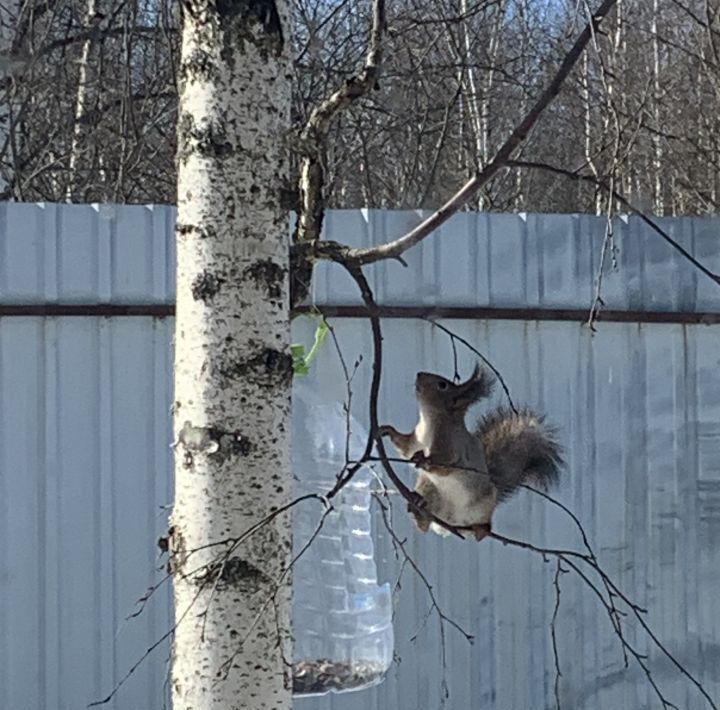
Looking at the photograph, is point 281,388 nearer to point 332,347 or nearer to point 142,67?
point 332,347

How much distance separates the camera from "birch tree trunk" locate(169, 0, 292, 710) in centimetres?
189

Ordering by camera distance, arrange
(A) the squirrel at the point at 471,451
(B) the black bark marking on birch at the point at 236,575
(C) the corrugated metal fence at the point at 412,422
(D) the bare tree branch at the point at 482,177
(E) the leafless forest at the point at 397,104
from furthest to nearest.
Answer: (E) the leafless forest at the point at 397,104 < (C) the corrugated metal fence at the point at 412,422 < (A) the squirrel at the point at 471,451 < (D) the bare tree branch at the point at 482,177 < (B) the black bark marking on birch at the point at 236,575

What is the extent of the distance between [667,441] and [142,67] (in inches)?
159

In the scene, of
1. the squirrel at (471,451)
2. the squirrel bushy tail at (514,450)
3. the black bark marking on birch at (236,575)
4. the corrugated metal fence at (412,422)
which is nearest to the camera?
the black bark marking on birch at (236,575)

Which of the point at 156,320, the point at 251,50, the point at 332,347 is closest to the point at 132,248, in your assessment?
the point at 156,320

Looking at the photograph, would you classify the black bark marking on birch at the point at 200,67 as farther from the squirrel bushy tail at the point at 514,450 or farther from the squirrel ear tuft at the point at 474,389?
the squirrel bushy tail at the point at 514,450

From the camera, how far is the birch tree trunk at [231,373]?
1.89 metres

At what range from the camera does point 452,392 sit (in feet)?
10.4

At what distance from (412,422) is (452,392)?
1.50m

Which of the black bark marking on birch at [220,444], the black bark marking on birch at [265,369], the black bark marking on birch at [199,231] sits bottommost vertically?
the black bark marking on birch at [220,444]

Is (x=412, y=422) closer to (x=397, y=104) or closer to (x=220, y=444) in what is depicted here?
(x=220, y=444)

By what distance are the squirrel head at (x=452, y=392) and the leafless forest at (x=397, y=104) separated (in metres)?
2.12

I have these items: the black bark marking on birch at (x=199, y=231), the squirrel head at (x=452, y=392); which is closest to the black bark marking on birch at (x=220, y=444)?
the black bark marking on birch at (x=199, y=231)

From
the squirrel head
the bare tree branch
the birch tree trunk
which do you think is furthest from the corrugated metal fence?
the birch tree trunk
